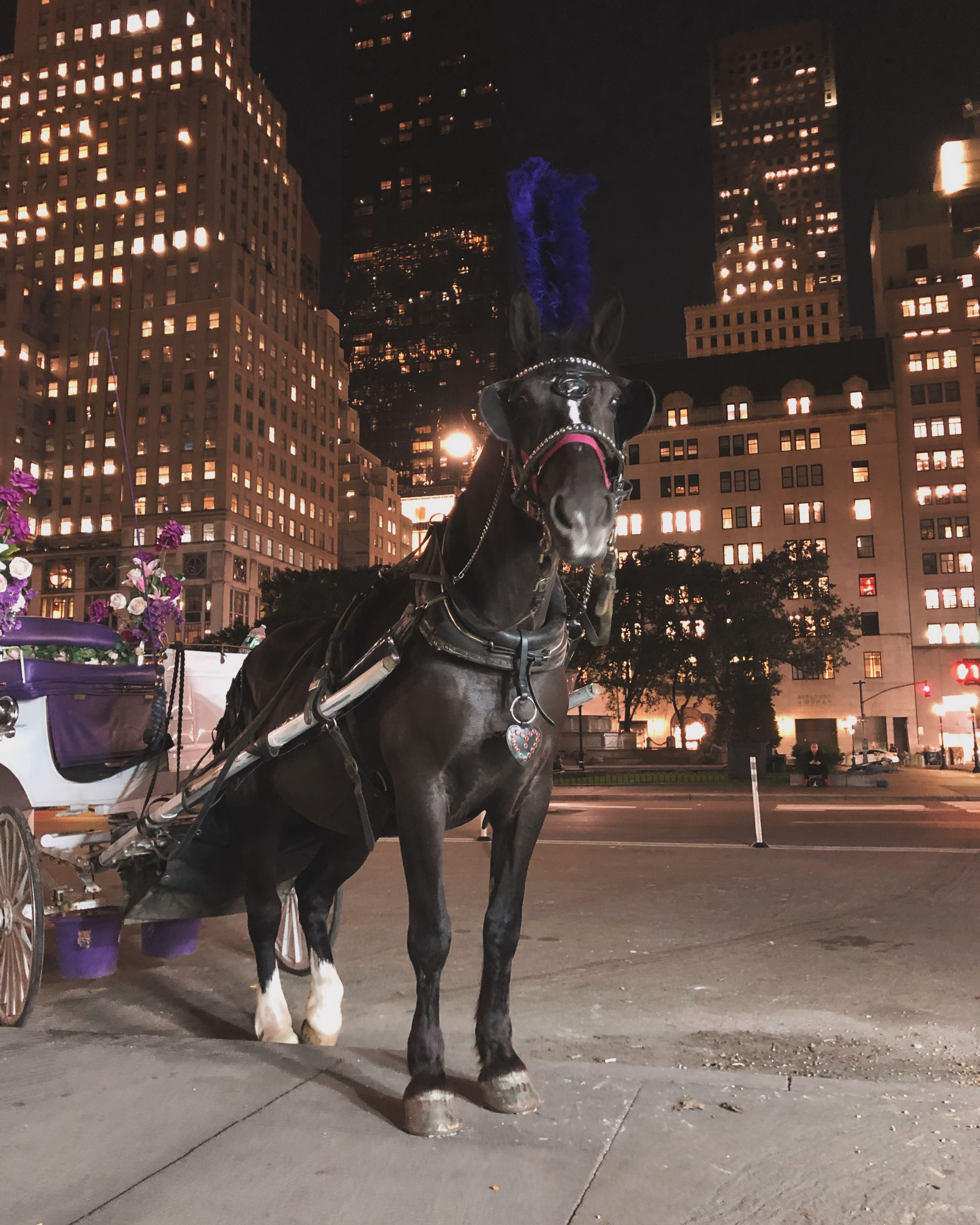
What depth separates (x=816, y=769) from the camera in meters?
33.6

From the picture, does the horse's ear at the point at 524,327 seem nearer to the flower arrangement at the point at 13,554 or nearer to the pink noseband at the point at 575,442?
the pink noseband at the point at 575,442

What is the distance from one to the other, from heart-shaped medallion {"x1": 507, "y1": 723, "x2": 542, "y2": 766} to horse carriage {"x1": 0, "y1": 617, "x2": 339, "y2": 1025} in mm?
2902

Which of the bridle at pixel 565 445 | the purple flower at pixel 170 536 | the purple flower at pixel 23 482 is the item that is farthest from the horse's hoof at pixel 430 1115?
the purple flower at pixel 170 536

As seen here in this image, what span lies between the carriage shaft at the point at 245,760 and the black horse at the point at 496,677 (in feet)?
0.33

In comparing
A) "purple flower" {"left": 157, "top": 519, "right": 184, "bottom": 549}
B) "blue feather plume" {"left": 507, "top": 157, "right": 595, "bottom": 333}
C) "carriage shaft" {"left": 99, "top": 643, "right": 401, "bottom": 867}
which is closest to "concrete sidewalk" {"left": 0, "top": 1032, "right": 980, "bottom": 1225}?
"carriage shaft" {"left": 99, "top": 643, "right": 401, "bottom": 867}

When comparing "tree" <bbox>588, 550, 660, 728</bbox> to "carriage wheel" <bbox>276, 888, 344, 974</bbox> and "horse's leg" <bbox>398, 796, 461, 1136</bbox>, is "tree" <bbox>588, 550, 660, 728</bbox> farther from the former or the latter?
"horse's leg" <bbox>398, 796, 461, 1136</bbox>

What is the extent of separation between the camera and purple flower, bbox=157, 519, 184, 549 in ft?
30.5

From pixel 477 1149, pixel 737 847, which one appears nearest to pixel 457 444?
pixel 477 1149

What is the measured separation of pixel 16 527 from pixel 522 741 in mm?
5690

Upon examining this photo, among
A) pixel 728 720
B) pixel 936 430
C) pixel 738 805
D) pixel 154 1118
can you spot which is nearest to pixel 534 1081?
pixel 154 1118

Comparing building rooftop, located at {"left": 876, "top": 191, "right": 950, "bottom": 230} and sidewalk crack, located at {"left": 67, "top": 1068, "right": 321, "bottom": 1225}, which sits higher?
building rooftop, located at {"left": 876, "top": 191, "right": 950, "bottom": 230}

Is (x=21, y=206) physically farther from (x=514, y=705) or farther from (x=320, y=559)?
(x=514, y=705)

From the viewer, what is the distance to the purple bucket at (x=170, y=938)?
23.6ft

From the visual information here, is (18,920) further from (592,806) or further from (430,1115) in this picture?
(592,806)
